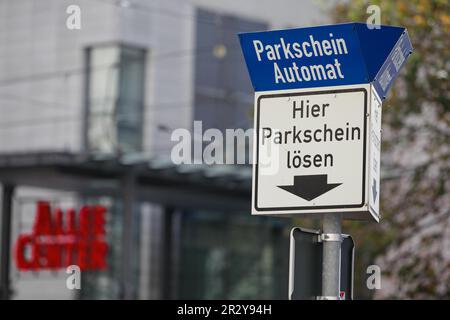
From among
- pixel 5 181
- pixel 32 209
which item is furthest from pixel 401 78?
pixel 32 209

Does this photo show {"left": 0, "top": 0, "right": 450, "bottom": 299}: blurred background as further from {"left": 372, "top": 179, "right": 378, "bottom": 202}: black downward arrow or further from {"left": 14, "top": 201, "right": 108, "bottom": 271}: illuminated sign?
{"left": 372, "top": 179, "right": 378, "bottom": 202}: black downward arrow

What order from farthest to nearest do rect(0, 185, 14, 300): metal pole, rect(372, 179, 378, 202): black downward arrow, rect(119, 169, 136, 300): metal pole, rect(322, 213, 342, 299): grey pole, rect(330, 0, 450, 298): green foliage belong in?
rect(0, 185, 14, 300): metal pole < rect(119, 169, 136, 300): metal pole < rect(330, 0, 450, 298): green foliage < rect(372, 179, 378, 202): black downward arrow < rect(322, 213, 342, 299): grey pole

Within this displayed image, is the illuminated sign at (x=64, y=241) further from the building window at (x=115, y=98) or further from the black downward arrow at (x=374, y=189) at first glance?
the black downward arrow at (x=374, y=189)

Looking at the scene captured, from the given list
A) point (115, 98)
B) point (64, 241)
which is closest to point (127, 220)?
point (64, 241)

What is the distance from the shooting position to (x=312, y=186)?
21.4 feet

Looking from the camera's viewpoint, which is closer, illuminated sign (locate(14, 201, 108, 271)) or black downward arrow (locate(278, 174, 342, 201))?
black downward arrow (locate(278, 174, 342, 201))

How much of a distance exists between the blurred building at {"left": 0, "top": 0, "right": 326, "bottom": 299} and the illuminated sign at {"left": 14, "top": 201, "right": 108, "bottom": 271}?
1.53m

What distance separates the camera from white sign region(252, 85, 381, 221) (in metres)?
6.45

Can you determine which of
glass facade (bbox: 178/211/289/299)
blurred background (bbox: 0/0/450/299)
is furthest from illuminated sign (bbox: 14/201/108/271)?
glass facade (bbox: 178/211/289/299)

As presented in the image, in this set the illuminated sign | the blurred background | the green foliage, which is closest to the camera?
the green foliage

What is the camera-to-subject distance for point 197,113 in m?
32.6

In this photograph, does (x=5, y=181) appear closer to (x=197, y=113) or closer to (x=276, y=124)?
(x=197, y=113)

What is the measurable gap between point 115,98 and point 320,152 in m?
25.0

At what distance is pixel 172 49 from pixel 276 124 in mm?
26035
